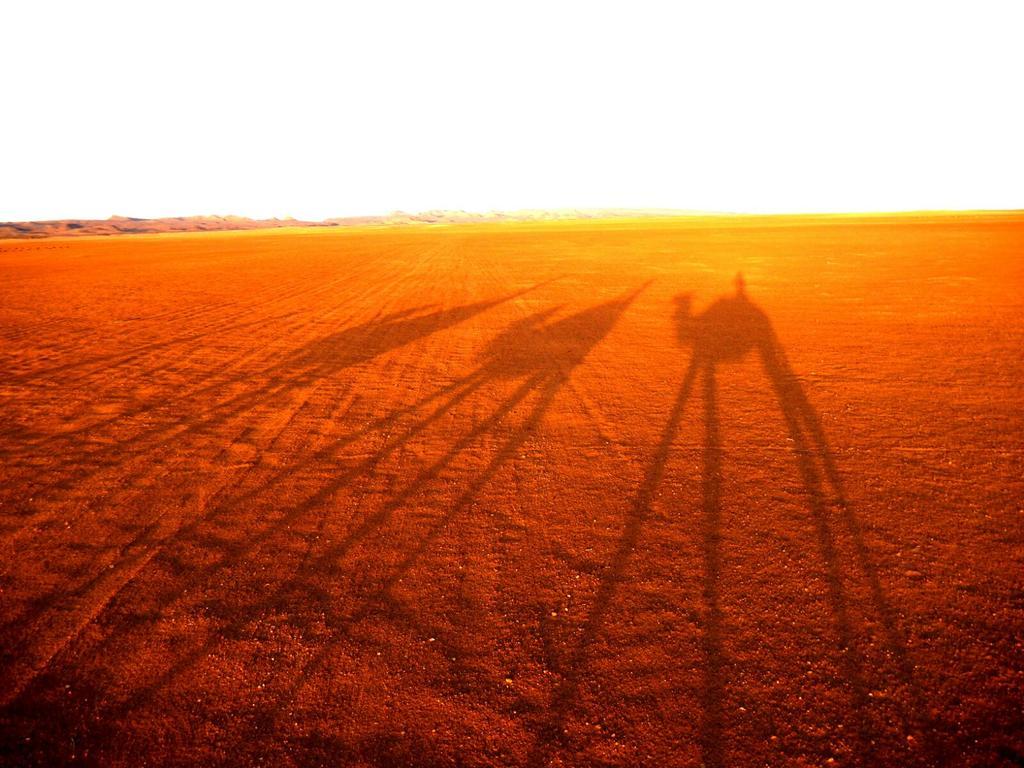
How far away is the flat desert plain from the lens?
2924 mm

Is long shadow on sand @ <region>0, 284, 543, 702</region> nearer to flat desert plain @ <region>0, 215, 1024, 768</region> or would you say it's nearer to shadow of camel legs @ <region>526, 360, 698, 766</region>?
flat desert plain @ <region>0, 215, 1024, 768</region>

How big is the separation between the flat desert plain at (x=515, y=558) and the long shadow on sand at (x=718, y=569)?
25 millimetres

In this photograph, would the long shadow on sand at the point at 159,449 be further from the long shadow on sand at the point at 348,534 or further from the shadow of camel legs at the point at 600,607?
the shadow of camel legs at the point at 600,607

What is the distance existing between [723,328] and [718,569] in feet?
30.8

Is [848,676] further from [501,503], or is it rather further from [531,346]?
[531,346]

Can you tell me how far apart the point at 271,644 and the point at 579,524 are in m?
2.73

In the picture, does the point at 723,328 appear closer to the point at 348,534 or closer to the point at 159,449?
the point at 348,534

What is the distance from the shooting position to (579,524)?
4695 mm

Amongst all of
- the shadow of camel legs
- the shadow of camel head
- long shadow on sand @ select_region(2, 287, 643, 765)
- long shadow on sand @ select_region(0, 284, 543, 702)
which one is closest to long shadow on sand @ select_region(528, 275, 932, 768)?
the shadow of camel legs

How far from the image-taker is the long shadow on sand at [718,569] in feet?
9.54

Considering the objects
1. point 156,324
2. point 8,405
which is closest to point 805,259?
point 156,324

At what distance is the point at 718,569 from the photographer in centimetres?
405

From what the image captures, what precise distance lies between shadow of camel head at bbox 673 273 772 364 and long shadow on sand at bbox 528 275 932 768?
166 cm

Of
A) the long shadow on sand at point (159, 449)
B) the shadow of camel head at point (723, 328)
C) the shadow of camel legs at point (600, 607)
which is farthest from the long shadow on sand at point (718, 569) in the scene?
the long shadow on sand at point (159, 449)
